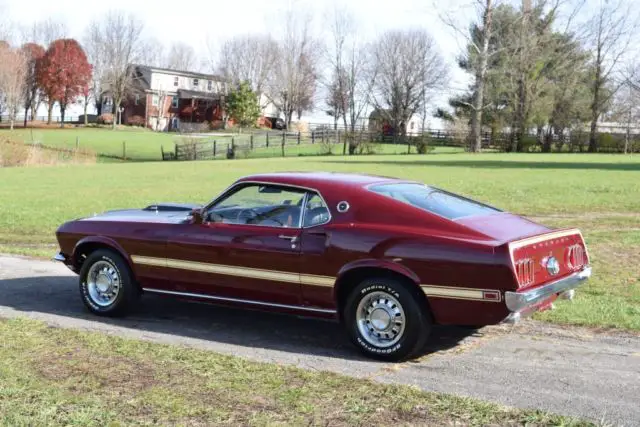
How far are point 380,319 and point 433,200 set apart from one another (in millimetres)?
1197

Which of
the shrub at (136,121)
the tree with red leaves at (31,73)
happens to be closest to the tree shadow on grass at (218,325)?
the tree with red leaves at (31,73)

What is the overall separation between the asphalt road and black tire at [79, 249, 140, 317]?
4.5 inches

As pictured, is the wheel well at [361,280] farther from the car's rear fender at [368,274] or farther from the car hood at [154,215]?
the car hood at [154,215]

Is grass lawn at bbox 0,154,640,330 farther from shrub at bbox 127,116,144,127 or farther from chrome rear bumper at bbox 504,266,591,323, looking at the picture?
shrub at bbox 127,116,144,127

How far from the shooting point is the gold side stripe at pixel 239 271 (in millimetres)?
6086

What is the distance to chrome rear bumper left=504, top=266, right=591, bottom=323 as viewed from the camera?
5.31 m

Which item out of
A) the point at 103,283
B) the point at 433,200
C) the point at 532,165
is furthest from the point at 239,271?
the point at 532,165

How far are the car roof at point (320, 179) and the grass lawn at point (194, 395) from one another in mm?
1669

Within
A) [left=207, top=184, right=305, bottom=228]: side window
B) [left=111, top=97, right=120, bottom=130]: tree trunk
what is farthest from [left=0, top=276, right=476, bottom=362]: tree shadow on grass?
[left=111, top=97, right=120, bottom=130]: tree trunk

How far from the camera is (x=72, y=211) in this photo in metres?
16.5

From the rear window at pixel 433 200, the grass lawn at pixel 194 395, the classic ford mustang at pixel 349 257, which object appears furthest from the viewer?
the rear window at pixel 433 200

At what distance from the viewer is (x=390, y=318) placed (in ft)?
19.0

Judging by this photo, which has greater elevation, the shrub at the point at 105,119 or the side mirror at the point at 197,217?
the shrub at the point at 105,119

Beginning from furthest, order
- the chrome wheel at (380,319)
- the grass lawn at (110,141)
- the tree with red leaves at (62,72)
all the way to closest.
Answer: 1. the tree with red leaves at (62,72)
2. the grass lawn at (110,141)
3. the chrome wheel at (380,319)
